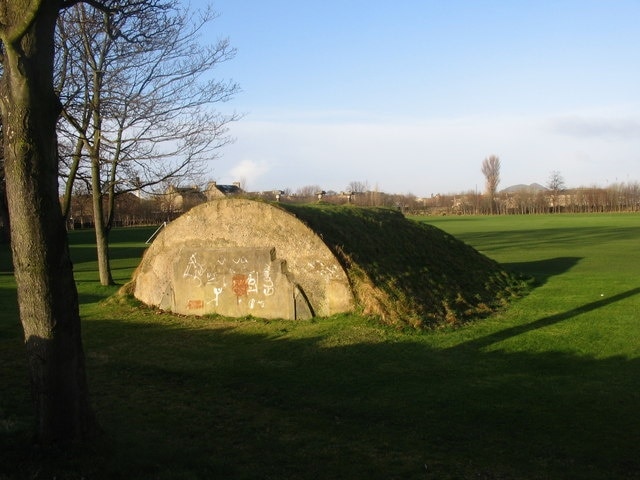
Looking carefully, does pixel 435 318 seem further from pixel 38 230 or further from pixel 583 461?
pixel 38 230

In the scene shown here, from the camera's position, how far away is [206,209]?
16547mm

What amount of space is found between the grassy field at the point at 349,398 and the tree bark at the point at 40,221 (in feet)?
1.77

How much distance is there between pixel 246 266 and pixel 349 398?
23.6ft

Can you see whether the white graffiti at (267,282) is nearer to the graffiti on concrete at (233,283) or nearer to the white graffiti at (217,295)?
the graffiti on concrete at (233,283)

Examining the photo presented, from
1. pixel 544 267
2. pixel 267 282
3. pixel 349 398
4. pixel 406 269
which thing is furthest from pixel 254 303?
pixel 544 267

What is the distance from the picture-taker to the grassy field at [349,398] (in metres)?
6.36

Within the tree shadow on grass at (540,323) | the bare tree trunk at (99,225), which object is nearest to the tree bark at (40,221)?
the tree shadow on grass at (540,323)

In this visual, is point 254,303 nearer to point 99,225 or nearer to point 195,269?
point 195,269

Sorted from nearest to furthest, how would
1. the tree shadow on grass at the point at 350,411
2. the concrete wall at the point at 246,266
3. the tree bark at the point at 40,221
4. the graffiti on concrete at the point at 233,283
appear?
the tree bark at the point at 40,221
the tree shadow on grass at the point at 350,411
the concrete wall at the point at 246,266
the graffiti on concrete at the point at 233,283

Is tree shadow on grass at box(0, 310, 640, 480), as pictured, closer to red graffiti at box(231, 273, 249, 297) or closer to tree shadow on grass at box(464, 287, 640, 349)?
tree shadow on grass at box(464, 287, 640, 349)

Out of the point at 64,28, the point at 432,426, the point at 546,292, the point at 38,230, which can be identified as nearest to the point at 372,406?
the point at 432,426

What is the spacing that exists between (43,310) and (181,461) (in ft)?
6.39

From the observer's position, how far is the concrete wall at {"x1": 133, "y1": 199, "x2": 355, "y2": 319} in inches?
597

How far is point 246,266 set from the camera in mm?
15820
